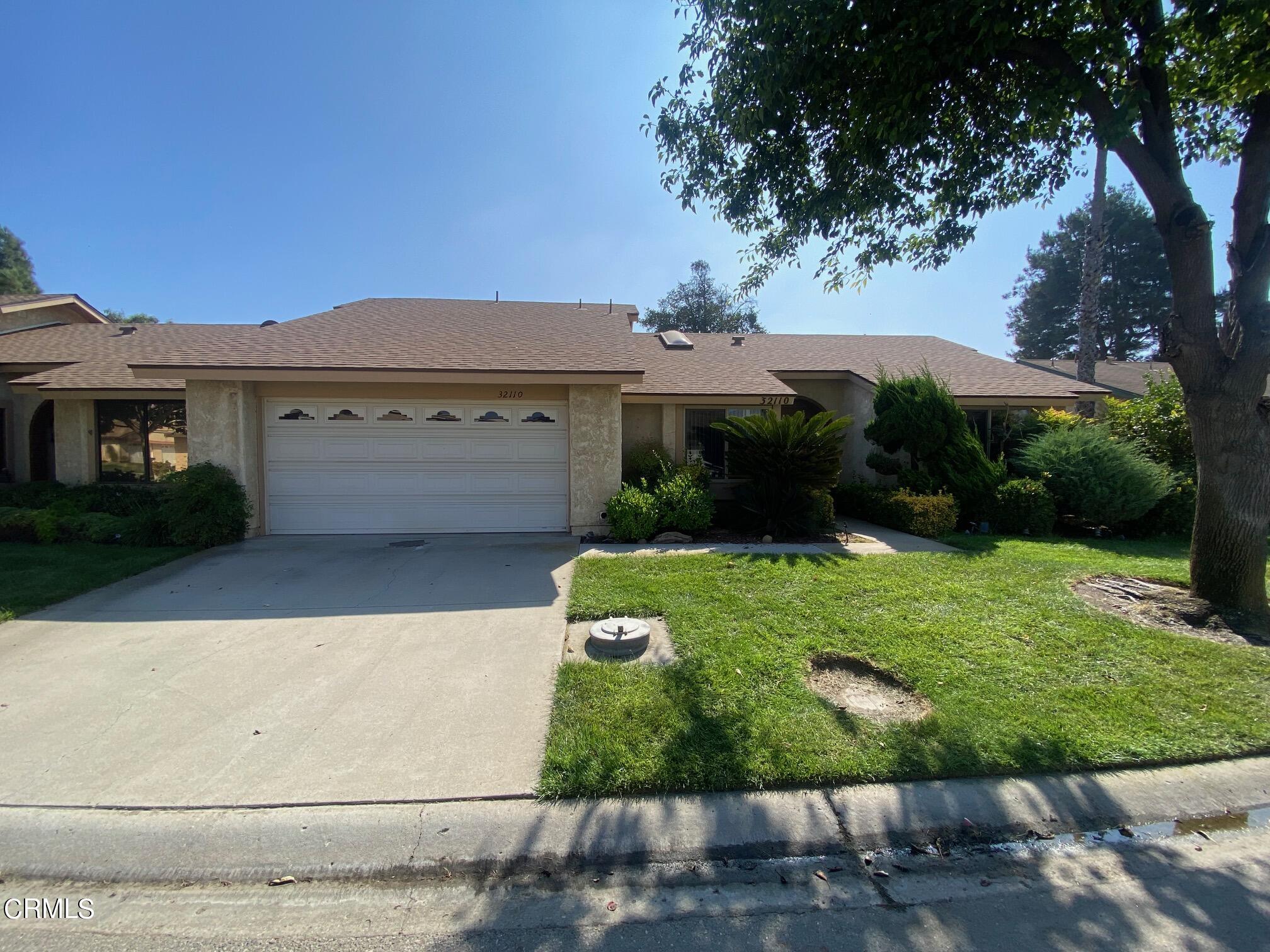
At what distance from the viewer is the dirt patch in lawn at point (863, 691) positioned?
4.00 m

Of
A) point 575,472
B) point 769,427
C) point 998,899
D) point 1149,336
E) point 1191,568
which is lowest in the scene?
point 998,899

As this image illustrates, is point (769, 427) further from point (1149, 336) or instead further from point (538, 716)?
point (1149, 336)

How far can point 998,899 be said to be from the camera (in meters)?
2.54

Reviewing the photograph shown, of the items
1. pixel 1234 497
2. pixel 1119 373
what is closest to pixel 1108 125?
pixel 1234 497

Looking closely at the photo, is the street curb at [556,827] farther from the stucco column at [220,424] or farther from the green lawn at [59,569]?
the stucco column at [220,424]

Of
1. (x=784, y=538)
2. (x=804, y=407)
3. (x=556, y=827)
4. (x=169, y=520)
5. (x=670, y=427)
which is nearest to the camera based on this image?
(x=556, y=827)

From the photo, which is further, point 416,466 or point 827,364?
point 827,364

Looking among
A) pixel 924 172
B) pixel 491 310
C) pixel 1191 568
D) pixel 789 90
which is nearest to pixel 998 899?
pixel 1191 568

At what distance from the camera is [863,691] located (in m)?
4.33

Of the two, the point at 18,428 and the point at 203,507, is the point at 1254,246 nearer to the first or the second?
the point at 203,507

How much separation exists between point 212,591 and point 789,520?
8.27 m

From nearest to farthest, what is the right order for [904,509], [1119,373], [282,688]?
[282,688]
[904,509]
[1119,373]

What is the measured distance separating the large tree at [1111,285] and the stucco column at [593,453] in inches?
1517

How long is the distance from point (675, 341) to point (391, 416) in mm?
8565
